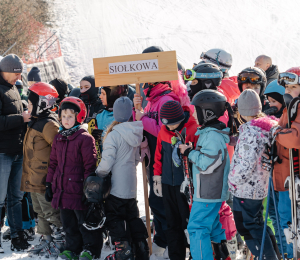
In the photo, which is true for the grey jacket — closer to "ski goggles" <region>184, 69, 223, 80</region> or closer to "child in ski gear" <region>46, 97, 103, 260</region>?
"child in ski gear" <region>46, 97, 103, 260</region>

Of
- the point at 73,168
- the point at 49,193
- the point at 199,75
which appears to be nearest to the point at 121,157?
the point at 73,168

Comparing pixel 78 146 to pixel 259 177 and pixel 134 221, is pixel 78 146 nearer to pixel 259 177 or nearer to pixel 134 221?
pixel 134 221

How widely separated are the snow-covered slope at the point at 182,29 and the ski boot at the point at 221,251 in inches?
852

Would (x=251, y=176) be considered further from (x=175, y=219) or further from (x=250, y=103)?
(x=175, y=219)

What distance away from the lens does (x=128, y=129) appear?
4.05m

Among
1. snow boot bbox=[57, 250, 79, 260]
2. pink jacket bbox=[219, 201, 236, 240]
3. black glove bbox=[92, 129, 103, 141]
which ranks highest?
black glove bbox=[92, 129, 103, 141]

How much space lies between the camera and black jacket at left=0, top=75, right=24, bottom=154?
4.65 meters

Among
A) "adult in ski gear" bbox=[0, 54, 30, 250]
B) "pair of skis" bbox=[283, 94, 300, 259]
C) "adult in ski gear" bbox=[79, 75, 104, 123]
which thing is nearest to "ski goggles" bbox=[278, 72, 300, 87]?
"pair of skis" bbox=[283, 94, 300, 259]

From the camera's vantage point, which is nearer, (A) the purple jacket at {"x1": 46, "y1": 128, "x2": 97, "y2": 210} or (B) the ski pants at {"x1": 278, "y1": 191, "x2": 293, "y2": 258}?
(B) the ski pants at {"x1": 278, "y1": 191, "x2": 293, "y2": 258}

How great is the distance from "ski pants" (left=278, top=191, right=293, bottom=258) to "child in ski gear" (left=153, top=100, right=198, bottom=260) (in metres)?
0.96

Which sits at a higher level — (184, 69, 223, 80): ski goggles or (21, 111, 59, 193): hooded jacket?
(184, 69, 223, 80): ski goggles

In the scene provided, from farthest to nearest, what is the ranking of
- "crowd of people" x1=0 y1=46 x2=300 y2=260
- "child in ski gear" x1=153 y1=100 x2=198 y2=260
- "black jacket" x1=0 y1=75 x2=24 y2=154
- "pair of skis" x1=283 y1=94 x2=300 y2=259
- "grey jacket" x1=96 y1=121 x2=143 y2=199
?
1. "black jacket" x1=0 y1=75 x2=24 y2=154
2. "grey jacket" x1=96 y1=121 x2=143 y2=199
3. "child in ski gear" x1=153 y1=100 x2=198 y2=260
4. "crowd of people" x1=0 y1=46 x2=300 y2=260
5. "pair of skis" x1=283 y1=94 x2=300 y2=259

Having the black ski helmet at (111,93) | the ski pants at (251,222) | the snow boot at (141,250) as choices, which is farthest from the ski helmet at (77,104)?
the ski pants at (251,222)

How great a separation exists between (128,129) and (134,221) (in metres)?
1.06
